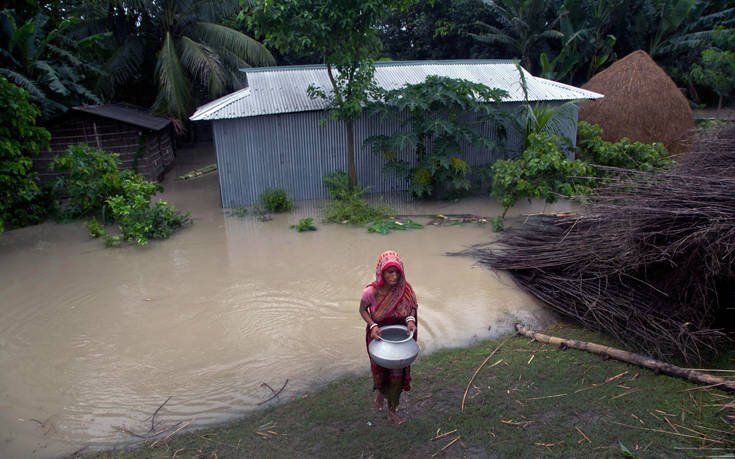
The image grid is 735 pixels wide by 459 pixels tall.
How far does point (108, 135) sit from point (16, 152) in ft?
13.4

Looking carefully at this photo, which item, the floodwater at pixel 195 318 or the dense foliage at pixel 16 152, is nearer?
the floodwater at pixel 195 318

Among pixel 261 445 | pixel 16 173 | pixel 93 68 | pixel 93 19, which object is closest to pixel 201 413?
pixel 261 445

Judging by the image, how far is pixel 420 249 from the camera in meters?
7.86

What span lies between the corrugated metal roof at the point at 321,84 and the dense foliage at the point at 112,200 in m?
1.93

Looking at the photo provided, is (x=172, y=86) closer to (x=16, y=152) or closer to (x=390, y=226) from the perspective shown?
(x=16, y=152)

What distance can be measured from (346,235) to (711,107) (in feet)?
66.0

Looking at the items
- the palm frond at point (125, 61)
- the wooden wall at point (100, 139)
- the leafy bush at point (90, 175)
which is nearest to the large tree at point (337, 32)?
the leafy bush at point (90, 175)

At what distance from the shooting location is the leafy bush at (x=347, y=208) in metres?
9.34

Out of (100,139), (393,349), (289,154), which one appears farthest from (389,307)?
(100,139)

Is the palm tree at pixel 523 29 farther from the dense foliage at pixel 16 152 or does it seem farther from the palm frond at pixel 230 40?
the dense foliage at pixel 16 152

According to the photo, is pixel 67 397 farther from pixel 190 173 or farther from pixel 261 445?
pixel 190 173

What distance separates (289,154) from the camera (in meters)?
10.7

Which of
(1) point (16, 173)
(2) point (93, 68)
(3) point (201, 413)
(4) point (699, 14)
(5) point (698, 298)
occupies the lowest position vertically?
(3) point (201, 413)

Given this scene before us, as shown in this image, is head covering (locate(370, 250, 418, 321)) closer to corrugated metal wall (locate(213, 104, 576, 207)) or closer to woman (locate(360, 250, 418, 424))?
woman (locate(360, 250, 418, 424))
